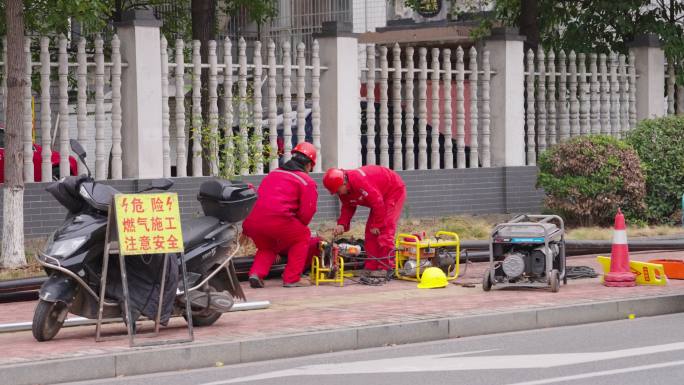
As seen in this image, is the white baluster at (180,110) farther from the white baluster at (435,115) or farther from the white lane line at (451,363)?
the white lane line at (451,363)

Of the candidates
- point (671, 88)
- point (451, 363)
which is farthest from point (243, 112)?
point (671, 88)

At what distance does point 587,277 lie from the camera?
14602 mm

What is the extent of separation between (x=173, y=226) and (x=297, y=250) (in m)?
3.78

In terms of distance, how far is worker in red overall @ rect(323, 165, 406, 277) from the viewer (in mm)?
14242

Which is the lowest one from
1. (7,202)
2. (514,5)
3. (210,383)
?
(210,383)

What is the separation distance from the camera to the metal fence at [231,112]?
18.3m

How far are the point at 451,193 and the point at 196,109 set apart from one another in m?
4.99

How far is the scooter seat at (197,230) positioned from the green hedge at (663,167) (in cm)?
1118

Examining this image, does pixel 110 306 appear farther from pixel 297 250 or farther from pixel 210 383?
pixel 297 250

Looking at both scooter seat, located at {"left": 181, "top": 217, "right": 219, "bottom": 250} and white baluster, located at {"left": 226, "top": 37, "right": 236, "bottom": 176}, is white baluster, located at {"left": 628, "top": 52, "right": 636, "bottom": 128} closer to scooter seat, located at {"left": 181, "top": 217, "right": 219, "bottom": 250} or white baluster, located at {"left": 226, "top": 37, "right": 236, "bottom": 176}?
white baluster, located at {"left": 226, "top": 37, "right": 236, "bottom": 176}

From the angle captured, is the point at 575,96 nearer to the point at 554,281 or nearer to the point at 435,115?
the point at 435,115

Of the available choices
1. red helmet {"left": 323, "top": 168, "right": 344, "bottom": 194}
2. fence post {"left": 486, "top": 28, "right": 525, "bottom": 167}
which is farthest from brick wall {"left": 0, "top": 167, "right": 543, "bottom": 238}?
red helmet {"left": 323, "top": 168, "right": 344, "bottom": 194}

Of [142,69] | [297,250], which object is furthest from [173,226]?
[142,69]

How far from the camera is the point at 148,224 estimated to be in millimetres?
10281
